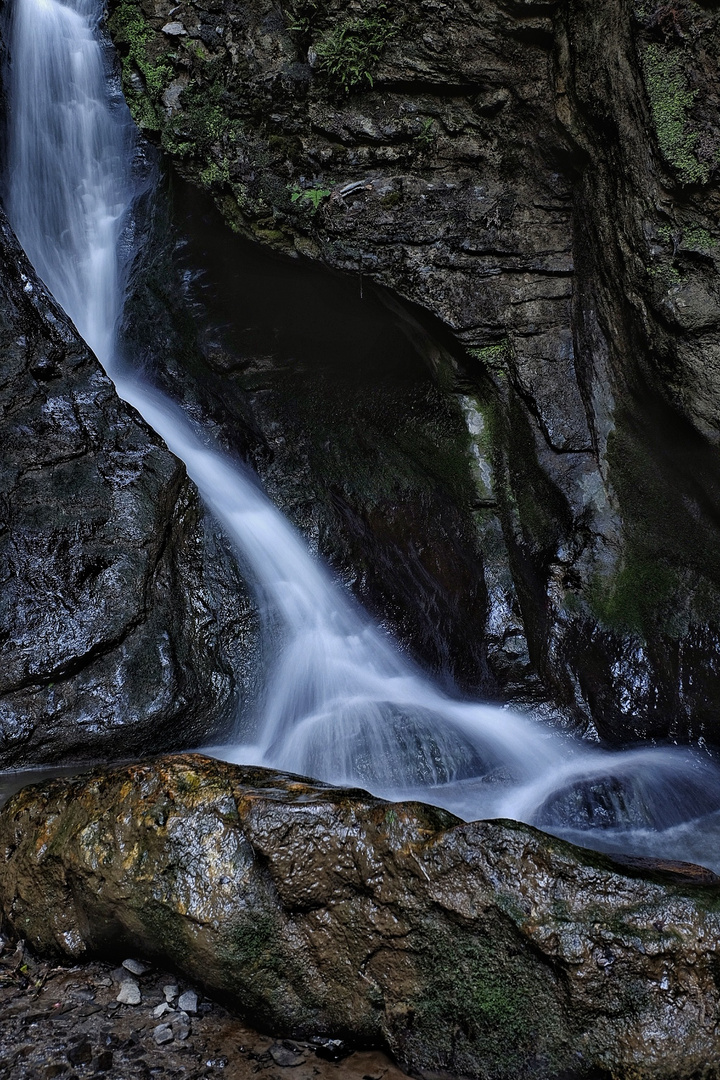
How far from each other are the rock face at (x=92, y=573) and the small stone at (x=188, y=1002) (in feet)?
5.99

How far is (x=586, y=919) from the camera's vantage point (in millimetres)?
2406

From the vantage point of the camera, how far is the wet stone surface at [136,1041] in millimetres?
2287

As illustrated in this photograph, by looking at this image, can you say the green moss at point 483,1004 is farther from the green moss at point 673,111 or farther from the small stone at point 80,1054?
the green moss at point 673,111

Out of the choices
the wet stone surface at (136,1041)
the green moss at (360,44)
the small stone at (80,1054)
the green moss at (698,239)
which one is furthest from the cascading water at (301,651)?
the green moss at (698,239)

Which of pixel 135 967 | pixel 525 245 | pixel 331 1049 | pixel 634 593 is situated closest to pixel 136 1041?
pixel 135 967

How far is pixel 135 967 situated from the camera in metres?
2.69

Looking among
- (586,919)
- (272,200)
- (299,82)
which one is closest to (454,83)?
(299,82)

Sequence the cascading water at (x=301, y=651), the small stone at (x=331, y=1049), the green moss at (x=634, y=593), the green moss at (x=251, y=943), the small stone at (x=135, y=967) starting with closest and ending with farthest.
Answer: the small stone at (x=331, y=1049)
the green moss at (x=251, y=943)
the small stone at (x=135, y=967)
the cascading water at (x=301, y=651)
the green moss at (x=634, y=593)

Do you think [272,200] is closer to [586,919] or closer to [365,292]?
[365,292]

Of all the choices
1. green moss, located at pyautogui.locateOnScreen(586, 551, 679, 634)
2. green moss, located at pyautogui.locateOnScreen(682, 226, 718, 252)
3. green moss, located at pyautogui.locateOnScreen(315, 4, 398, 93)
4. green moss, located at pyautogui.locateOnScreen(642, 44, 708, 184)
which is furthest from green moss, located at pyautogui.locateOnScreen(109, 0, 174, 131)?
green moss, located at pyautogui.locateOnScreen(586, 551, 679, 634)

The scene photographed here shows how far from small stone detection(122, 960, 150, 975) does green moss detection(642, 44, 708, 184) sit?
5.67 metres

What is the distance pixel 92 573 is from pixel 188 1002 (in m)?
2.62

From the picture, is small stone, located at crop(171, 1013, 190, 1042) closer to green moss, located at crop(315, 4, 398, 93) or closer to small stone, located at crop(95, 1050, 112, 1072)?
small stone, located at crop(95, 1050, 112, 1072)

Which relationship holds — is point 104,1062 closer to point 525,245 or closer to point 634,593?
point 634,593
